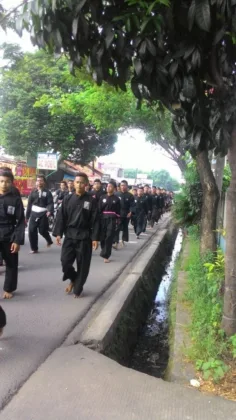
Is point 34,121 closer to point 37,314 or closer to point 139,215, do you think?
point 139,215

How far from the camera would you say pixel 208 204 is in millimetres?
6652

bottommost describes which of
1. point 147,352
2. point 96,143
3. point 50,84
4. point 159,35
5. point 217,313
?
point 147,352

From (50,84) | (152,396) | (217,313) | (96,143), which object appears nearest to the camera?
(152,396)

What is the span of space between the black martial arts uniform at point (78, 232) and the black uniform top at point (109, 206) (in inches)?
130

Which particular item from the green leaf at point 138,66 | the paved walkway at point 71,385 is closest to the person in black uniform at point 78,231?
the paved walkway at point 71,385

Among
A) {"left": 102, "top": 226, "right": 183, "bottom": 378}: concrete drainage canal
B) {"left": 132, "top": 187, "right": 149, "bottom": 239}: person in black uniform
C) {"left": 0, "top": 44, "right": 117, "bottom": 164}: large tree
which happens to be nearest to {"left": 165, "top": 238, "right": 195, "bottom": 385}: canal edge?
{"left": 102, "top": 226, "right": 183, "bottom": 378}: concrete drainage canal

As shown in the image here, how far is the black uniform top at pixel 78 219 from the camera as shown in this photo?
5453 mm

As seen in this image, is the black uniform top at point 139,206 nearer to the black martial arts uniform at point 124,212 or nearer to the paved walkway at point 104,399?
the black martial arts uniform at point 124,212

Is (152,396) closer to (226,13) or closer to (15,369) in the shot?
(15,369)

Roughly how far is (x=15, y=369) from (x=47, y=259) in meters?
4.94

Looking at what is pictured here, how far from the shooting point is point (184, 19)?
2812 millimetres

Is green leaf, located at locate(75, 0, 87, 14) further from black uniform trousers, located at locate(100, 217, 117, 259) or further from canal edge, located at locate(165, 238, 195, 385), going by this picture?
black uniform trousers, located at locate(100, 217, 117, 259)

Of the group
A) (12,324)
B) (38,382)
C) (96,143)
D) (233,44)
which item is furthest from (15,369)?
(96,143)

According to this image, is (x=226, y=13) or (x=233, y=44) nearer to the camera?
(x=226, y=13)
